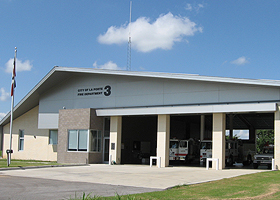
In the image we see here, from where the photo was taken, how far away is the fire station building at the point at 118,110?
24.6m

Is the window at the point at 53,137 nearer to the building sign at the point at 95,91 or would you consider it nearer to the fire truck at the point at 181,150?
the building sign at the point at 95,91

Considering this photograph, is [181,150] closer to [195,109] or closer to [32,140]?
[195,109]

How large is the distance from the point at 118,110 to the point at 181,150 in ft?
29.0

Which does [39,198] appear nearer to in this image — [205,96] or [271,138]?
[205,96]

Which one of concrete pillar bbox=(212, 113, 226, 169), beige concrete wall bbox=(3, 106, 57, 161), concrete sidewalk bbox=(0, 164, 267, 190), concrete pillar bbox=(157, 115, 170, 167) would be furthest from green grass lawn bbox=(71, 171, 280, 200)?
beige concrete wall bbox=(3, 106, 57, 161)

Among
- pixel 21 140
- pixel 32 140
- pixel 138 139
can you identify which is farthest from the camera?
pixel 21 140

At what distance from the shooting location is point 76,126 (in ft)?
98.4

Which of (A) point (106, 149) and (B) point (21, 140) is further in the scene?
(B) point (21, 140)

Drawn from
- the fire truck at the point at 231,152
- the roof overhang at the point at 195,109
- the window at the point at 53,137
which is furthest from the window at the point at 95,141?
the fire truck at the point at 231,152

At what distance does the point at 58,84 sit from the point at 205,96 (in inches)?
550

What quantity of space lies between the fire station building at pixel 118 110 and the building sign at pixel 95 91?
6cm

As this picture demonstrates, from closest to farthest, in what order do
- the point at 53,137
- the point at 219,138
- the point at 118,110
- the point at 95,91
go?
the point at 219,138, the point at 118,110, the point at 95,91, the point at 53,137

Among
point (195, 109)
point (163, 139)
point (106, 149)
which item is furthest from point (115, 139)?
point (195, 109)

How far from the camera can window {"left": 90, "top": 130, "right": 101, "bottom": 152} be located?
29.6 m
